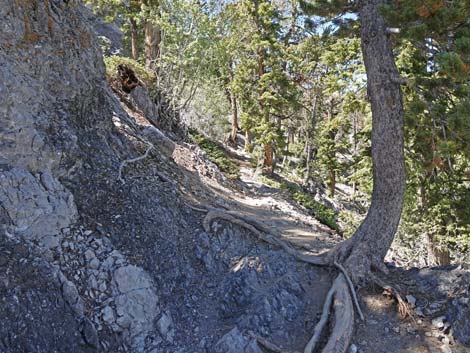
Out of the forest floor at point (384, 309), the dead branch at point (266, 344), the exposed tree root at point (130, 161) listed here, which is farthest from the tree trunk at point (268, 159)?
the dead branch at point (266, 344)

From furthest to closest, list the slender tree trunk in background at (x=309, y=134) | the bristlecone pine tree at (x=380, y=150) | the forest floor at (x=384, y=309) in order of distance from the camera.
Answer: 1. the slender tree trunk in background at (x=309, y=134)
2. the bristlecone pine tree at (x=380, y=150)
3. the forest floor at (x=384, y=309)

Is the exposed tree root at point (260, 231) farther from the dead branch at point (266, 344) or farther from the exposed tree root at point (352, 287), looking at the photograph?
the dead branch at point (266, 344)

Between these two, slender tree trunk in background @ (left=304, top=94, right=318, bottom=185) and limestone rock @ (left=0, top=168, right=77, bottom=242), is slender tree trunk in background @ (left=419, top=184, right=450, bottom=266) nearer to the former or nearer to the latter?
slender tree trunk in background @ (left=304, top=94, right=318, bottom=185)

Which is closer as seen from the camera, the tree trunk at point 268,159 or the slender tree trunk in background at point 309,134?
the tree trunk at point 268,159

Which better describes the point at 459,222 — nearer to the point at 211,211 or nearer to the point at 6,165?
the point at 211,211

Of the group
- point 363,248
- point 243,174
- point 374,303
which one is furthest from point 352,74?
point 374,303

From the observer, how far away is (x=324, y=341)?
531cm

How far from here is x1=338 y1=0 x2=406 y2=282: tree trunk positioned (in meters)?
6.10

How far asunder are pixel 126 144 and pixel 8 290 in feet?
12.1

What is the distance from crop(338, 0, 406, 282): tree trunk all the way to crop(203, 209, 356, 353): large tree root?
16.4 inches

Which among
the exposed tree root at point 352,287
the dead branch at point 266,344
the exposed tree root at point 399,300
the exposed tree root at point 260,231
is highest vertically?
the exposed tree root at point 399,300

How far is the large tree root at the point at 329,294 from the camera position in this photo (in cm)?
515

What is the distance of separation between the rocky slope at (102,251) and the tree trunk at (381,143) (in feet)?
2.45

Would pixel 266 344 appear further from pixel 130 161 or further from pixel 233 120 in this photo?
pixel 233 120
